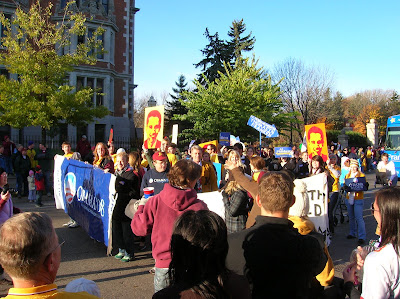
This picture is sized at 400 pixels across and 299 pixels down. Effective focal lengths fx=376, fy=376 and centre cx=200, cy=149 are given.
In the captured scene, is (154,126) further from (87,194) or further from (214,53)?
(214,53)

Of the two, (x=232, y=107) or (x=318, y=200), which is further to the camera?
(x=232, y=107)

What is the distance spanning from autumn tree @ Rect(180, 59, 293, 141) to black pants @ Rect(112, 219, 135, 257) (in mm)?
18542

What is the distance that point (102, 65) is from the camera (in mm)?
29328

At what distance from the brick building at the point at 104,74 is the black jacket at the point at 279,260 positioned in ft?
77.9

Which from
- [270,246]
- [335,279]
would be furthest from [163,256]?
[335,279]

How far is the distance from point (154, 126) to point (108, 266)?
3293 mm

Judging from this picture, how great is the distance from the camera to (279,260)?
2.31m

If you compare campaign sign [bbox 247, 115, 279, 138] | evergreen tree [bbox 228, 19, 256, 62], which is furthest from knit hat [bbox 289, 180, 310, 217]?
evergreen tree [bbox 228, 19, 256, 62]

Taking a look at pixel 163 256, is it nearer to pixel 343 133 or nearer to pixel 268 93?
pixel 268 93

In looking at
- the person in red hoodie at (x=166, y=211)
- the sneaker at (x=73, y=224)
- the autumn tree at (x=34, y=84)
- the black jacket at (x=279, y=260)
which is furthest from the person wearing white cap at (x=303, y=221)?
the autumn tree at (x=34, y=84)

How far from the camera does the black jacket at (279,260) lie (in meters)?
2.32

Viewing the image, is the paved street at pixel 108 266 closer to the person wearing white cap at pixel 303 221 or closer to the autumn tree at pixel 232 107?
the person wearing white cap at pixel 303 221

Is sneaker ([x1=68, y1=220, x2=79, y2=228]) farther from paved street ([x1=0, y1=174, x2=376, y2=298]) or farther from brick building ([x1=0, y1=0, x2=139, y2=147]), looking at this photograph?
brick building ([x1=0, y1=0, x2=139, y2=147])

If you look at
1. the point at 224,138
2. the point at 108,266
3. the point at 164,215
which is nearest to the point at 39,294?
the point at 164,215
